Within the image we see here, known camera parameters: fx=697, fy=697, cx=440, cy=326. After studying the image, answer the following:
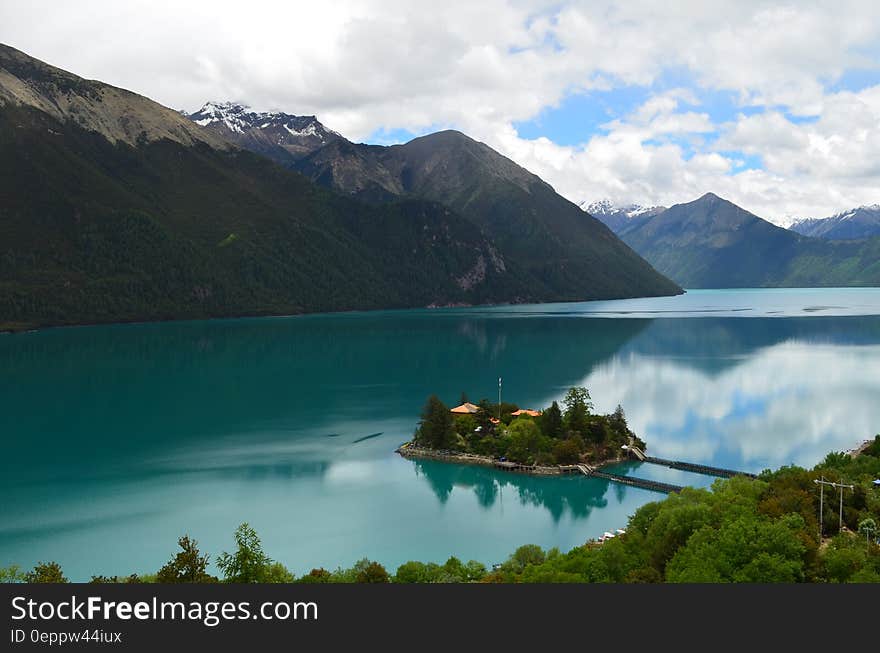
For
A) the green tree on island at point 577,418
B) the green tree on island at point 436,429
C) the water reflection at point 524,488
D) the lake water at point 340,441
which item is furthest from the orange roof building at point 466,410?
the water reflection at point 524,488

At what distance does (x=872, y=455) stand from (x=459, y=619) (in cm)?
6635

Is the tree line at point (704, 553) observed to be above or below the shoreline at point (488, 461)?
above

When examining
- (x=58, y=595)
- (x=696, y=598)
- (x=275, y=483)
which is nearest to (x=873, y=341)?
(x=275, y=483)

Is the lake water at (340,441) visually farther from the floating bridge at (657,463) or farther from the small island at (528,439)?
the small island at (528,439)

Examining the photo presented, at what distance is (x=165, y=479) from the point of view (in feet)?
239

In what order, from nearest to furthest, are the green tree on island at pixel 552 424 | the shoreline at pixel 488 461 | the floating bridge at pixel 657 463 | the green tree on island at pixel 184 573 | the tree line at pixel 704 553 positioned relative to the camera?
the tree line at pixel 704 553 → the green tree on island at pixel 184 573 → the floating bridge at pixel 657 463 → the shoreline at pixel 488 461 → the green tree on island at pixel 552 424

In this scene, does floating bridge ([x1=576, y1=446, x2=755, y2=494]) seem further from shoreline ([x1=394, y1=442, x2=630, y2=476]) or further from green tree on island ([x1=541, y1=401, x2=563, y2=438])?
green tree on island ([x1=541, y1=401, x2=563, y2=438])

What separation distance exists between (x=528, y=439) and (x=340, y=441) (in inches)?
962

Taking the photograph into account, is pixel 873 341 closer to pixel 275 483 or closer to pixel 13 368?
pixel 275 483

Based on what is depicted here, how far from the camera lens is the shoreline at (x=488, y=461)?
76.1m

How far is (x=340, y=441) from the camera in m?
88.6

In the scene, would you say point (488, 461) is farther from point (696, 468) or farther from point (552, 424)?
point (696, 468)

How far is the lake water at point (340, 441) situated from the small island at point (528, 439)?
278 cm

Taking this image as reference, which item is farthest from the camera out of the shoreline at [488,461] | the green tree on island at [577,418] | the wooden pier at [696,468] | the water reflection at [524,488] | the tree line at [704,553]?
the green tree on island at [577,418]
